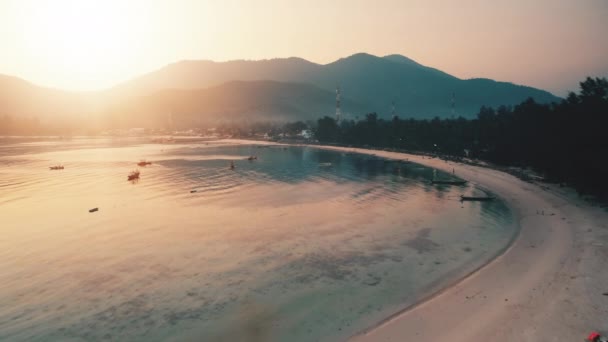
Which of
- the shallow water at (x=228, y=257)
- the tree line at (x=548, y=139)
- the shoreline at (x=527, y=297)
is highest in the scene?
the tree line at (x=548, y=139)

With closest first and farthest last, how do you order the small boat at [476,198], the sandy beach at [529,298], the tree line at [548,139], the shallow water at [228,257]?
the sandy beach at [529,298] → the shallow water at [228,257] → the tree line at [548,139] → the small boat at [476,198]

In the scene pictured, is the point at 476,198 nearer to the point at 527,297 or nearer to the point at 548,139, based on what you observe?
the point at 548,139

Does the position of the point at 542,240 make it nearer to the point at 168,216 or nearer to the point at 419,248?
the point at 419,248

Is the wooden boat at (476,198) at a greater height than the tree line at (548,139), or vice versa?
the tree line at (548,139)

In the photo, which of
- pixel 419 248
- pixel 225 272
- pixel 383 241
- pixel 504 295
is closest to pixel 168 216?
pixel 225 272

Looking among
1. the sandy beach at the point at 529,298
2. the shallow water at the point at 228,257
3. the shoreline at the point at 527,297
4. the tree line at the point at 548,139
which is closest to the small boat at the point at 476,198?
the shallow water at the point at 228,257

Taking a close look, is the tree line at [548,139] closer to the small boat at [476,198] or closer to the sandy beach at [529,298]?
the small boat at [476,198]

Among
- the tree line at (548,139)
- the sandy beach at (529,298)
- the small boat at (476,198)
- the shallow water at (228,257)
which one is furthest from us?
the small boat at (476,198)
